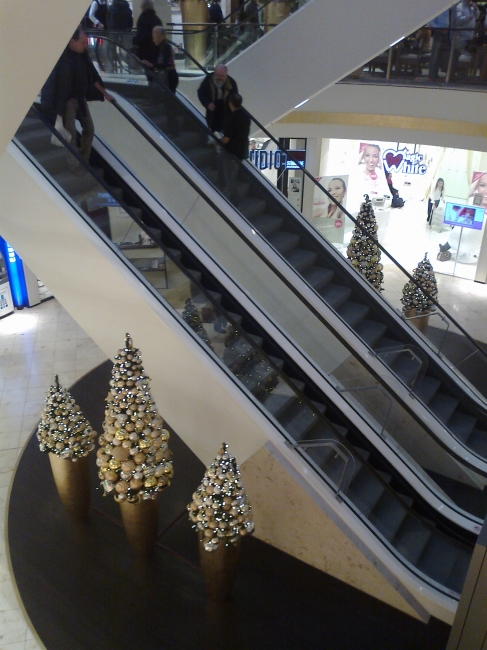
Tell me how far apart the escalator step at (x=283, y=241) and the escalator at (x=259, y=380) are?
206cm

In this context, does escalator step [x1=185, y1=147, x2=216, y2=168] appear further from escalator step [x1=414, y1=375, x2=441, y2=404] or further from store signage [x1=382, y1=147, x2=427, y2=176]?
store signage [x1=382, y1=147, x2=427, y2=176]

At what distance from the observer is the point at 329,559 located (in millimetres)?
4945

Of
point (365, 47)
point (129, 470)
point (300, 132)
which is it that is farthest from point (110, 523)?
point (300, 132)

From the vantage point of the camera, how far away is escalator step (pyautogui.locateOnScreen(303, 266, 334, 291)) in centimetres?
660

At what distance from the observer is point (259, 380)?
16.1 ft

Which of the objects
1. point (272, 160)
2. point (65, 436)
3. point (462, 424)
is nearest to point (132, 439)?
point (65, 436)

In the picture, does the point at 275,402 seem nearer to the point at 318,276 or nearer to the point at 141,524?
the point at 141,524

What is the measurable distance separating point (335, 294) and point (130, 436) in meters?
3.20

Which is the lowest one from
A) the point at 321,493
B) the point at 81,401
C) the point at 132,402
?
the point at 81,401

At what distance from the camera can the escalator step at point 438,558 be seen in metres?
4.88

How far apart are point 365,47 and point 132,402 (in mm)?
4906

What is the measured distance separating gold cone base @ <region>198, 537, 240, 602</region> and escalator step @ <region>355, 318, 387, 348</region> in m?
2.95

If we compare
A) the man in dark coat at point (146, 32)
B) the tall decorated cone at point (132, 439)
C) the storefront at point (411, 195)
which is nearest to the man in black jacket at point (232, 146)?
the man in dark coat at point (146, 32)

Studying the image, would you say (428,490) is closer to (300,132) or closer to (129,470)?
(129,470)
